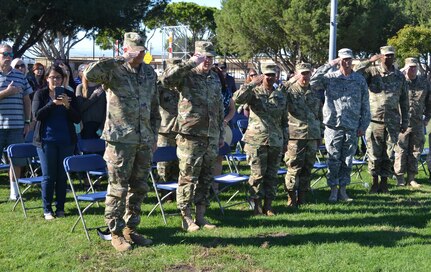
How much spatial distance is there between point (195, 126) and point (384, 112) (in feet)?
12.1

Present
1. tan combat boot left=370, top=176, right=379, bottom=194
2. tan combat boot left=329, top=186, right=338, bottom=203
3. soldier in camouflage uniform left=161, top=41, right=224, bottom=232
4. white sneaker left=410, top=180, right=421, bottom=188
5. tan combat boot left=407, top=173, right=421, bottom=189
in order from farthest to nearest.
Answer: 1. tan combat boot left=407, top=173, right=421, bottom=189
2. white sneaker left=410, top=180, right=421, bottom=188
3. tan combat boot left=370, top=176, right=379, bottom=194
4. tan combat boot left=329, top=186, right=338, bottom=203
5. soldier in camouflage uniform left=161, top=41, right=224, bottom=232

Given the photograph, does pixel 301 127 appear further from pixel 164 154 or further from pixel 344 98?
pixel 164 154

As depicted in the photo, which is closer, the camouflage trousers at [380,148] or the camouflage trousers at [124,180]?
the camouflage trousers at [124,180]

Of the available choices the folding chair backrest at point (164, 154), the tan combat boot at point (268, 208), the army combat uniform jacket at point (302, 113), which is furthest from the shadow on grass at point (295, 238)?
the army combat uniform jacket at point (302, 113)

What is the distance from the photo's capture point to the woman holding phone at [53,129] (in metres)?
6.92

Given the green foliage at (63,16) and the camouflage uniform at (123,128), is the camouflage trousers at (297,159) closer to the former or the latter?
the camouflage uniform at (123,128)

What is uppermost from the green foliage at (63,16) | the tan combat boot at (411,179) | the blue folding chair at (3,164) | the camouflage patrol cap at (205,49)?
the green foliage at (63,16)

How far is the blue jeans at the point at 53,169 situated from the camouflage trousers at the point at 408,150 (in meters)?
5.50

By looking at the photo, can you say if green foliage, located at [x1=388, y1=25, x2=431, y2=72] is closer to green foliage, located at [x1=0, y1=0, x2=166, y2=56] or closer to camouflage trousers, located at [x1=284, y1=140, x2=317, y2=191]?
green foliage, located at [x1=0, y1=0, x2=166, y2=56]

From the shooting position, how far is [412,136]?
33.0ft

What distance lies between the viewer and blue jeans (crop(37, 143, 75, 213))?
6980mm

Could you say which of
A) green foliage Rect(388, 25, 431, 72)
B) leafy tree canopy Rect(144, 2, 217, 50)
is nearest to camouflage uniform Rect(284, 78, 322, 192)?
green foliage Rect(388, 25, 431, 72)

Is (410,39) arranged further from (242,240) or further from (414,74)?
(242,240)

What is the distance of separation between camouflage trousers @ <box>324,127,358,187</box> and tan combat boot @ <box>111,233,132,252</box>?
361 cm
